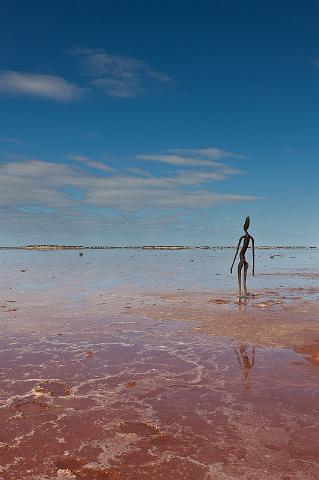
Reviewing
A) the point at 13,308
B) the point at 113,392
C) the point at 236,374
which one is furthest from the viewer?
the point at 13,308

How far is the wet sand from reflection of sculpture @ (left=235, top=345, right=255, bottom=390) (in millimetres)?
24

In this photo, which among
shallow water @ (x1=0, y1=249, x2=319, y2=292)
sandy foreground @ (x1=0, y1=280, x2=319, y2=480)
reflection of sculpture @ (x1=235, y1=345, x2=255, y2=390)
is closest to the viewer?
sandy foreground @ (x1=0, y1=280, x2=319, y2=480)

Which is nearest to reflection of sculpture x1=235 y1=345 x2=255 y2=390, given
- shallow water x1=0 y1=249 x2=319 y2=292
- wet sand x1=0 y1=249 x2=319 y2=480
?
wet sand x1=0 y1=249 x2=319 y2=480

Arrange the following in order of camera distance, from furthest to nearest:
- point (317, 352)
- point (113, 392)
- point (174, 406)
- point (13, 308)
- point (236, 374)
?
point (13, 308) < point (317, 352) < point (236, 374) < point (113, 392) < point (174, 406)

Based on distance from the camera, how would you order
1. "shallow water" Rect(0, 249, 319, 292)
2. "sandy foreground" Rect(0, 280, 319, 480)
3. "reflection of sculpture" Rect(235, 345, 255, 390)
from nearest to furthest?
1. "sandy foreground" Rect(0, 280, 319, 480)
2. "reflection of sculpture" Rect(235, 345, 255, 390)
3. "shallow water" Rect(0, 249, 319, 292)

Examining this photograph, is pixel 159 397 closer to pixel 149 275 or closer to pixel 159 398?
pixel 159 398

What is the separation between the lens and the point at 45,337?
11766 mm

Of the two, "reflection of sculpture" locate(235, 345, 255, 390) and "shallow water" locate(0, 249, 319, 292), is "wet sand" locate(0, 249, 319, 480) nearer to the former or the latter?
"reflection of sculpture" locate(235, 345, 255, 390)

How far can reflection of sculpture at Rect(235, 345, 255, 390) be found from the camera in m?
8.05

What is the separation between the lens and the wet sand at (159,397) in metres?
5.06

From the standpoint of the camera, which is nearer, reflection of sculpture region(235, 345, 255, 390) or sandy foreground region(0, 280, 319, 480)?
sandy foreground region(0, 280, 319, 480)

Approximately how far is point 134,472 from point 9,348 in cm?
677

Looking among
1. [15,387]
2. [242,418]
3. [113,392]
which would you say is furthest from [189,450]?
[15,387]

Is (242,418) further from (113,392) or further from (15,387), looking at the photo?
(15,387)
